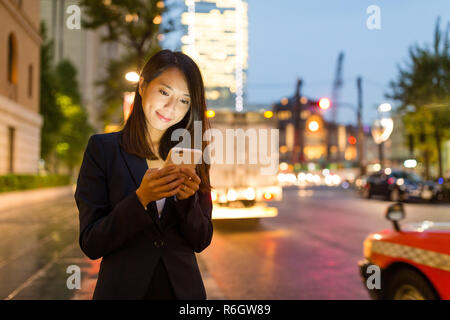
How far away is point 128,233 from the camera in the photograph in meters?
1.50

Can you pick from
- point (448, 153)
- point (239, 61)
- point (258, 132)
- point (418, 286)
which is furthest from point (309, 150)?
point (418, 286)

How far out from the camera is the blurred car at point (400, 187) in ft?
69.4

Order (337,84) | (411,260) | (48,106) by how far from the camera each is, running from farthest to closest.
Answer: (337,84) → (48,106) → (411,260)

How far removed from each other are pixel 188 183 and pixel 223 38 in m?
74.6

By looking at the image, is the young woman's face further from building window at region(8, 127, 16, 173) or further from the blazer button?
building window at region(8, 127, 16, 173)

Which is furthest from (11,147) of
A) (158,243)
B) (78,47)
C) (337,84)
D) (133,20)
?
(337,84)

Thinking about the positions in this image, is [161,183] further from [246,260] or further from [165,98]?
[246,260]

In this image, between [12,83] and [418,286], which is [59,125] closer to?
[12,83]

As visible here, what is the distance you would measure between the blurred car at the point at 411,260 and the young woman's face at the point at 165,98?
8.66 ft

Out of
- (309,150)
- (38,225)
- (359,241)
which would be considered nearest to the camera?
(359,241)

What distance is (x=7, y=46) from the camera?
2131 centimetres

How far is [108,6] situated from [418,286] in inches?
859

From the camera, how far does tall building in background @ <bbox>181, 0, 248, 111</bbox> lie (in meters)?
40.8

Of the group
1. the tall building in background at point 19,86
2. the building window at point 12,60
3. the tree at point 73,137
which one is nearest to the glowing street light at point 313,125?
the tall building in background at point 19,86
